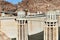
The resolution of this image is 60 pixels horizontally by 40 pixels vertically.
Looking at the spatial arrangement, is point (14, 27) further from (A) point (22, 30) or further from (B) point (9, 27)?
(A) point (22, 30)

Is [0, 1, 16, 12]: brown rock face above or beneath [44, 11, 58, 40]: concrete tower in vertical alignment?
above

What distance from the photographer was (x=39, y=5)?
772cm

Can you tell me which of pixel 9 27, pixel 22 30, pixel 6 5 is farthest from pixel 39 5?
pixel 22 30

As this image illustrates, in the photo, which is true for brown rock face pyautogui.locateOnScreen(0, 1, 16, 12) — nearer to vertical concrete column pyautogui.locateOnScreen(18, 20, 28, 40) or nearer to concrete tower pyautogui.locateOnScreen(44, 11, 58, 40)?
vertical concrete column pyautogui.locateOnScreen(18, 20, 28, 40)

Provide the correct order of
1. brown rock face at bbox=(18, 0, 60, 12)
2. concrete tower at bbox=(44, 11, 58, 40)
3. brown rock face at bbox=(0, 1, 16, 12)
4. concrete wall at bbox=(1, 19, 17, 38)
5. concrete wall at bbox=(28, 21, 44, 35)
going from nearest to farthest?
concrete tower at bbox=(44, 11, 58, 40) < concrete wall at bbox=(28, 21, 44, 35) < concrete wall at bbox=(1, 19, 17, 38) < brown rock face at bbox=(18, 0, 60, 12) < brown rock face at bbox=(0, 1, 16, 12)

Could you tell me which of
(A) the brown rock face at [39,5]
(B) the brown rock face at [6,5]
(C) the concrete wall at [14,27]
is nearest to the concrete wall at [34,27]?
(C) the concrete wall at [14,27]

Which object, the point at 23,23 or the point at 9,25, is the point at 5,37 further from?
the point at 23,23

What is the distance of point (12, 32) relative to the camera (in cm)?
A: 436

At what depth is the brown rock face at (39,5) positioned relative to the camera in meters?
7.38

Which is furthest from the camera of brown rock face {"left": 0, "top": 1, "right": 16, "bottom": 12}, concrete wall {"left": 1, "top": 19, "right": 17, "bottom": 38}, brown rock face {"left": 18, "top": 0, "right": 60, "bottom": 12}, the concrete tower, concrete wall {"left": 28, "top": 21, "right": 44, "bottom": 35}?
brown rock face {"left": 0, "top": 1, "right": 16, "bottom": 12}

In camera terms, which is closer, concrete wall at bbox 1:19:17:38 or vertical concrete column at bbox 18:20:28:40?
vertical concrete column at bbox 18:20:28:40

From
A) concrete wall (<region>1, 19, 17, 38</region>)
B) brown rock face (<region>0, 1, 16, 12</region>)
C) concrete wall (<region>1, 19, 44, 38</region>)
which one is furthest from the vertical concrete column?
brown rock face (<region>0, 1, 16, 12</region>)

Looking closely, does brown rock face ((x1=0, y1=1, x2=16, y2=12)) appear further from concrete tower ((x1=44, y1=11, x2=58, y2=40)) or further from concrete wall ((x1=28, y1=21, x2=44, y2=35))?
concrete tower ((x1=44, y1=11, x2=58, y2=40))

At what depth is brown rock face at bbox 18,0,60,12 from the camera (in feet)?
24.2
